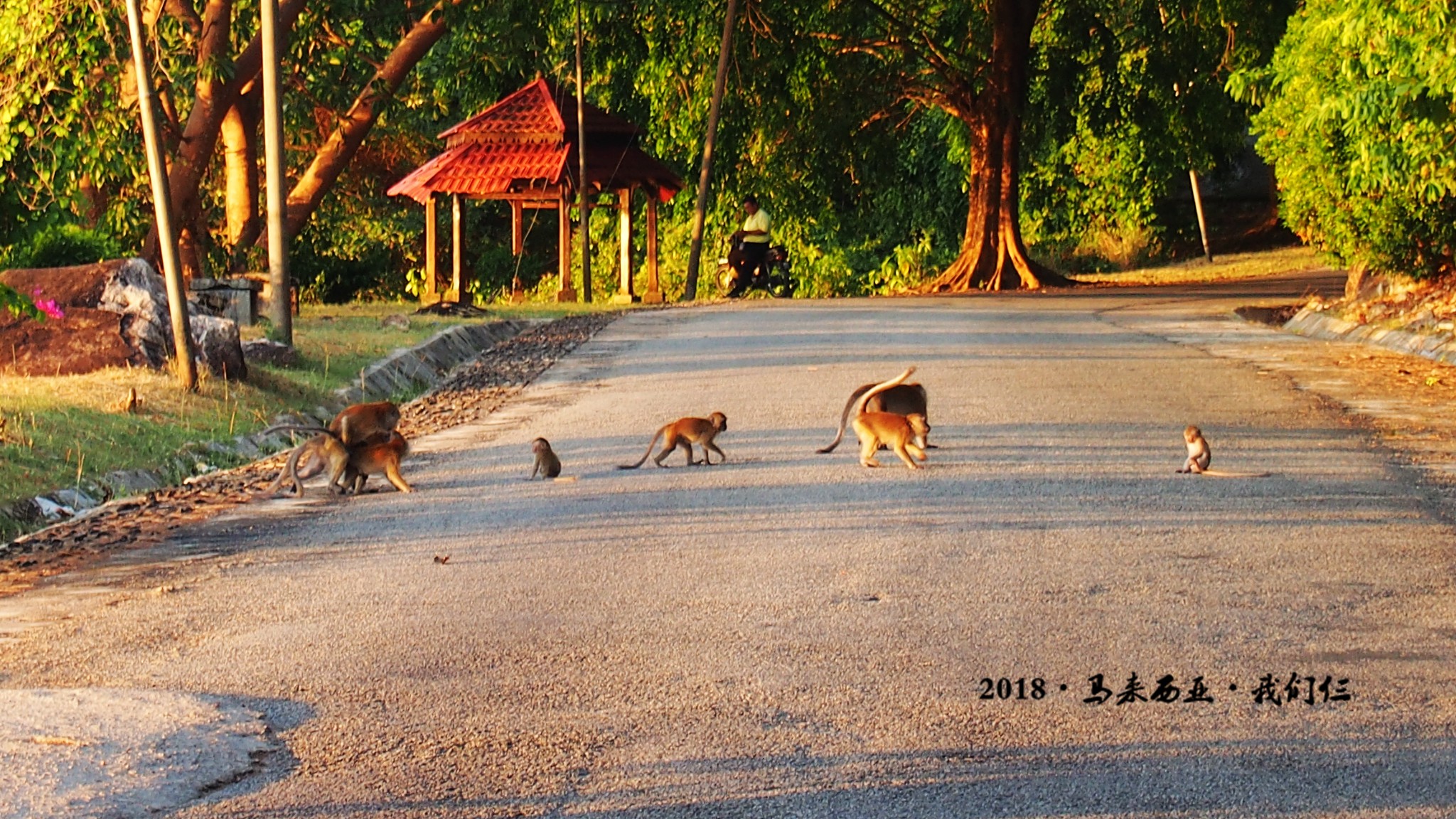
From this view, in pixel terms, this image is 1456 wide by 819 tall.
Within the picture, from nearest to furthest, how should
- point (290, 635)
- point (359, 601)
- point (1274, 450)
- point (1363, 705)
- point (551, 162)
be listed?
point (1363, 705) < point (290, 635) < point (359, 601) < point (1274, 450) < point (551, 162)

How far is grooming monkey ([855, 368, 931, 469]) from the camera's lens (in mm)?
10758

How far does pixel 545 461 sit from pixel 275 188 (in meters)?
8.38

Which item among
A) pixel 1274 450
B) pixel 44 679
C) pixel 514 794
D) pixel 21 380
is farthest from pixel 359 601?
pixel 21 380

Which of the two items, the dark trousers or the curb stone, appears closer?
the curb stone

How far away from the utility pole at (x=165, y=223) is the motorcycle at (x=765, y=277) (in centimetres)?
2034

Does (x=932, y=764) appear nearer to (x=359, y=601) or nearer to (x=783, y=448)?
(x=359, y=601)

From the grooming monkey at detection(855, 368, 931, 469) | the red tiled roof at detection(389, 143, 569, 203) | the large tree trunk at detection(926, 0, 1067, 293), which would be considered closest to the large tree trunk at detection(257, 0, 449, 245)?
the red tiled roof at detection(389, 143, 569, 203)

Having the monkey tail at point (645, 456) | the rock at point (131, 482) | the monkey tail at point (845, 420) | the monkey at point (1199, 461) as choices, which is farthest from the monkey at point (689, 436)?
the rock at point (131, 482)

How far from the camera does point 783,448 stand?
11.8 m

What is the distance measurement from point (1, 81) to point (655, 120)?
14.1m

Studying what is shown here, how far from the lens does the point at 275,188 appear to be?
713 inches

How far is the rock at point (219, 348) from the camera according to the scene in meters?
15.1

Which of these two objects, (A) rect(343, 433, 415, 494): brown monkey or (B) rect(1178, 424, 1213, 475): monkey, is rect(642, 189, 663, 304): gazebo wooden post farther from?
(B) rect(1178, 424, 1213, 475): monkey

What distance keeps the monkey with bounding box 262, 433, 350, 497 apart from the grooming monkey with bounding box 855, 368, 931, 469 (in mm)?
3005
